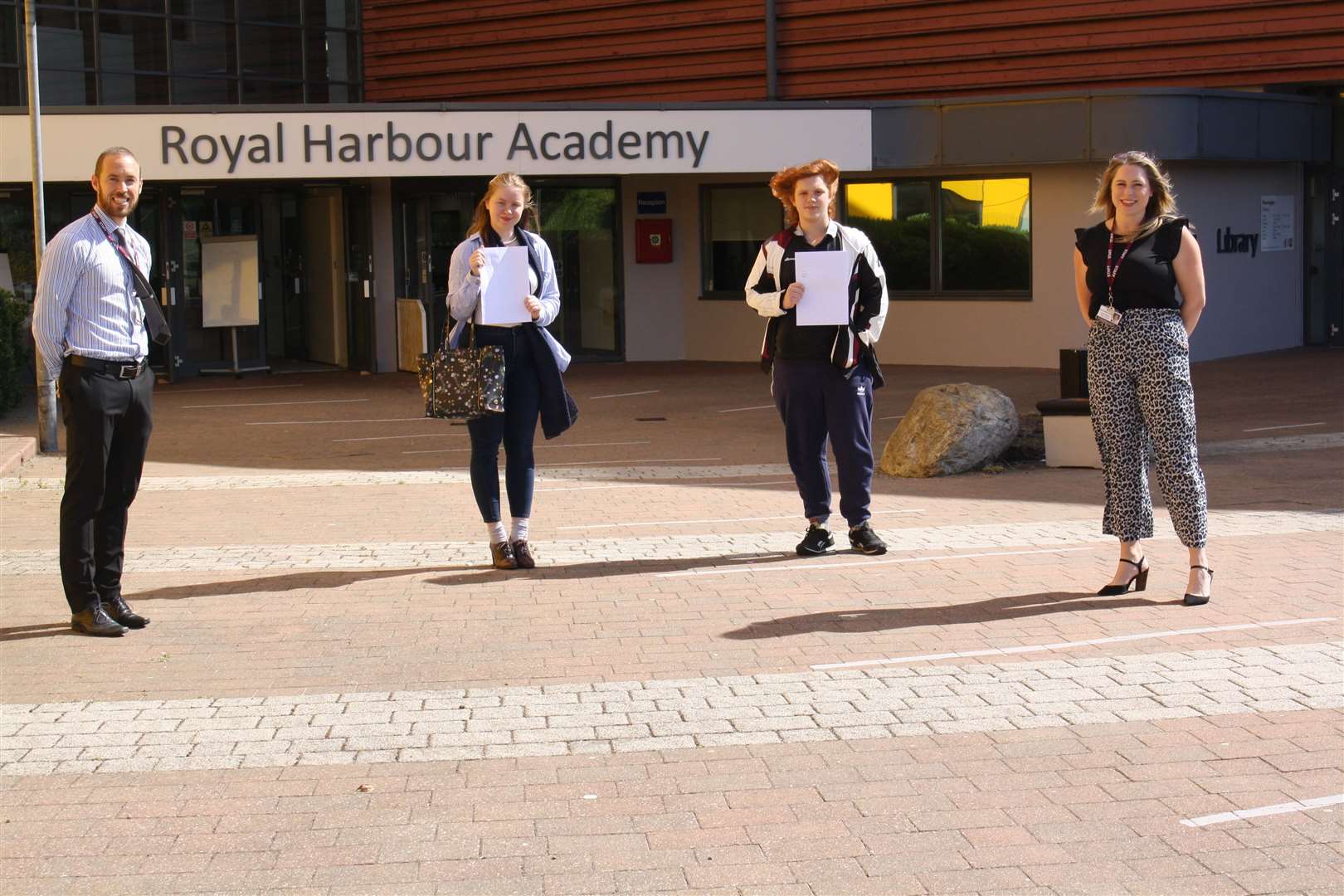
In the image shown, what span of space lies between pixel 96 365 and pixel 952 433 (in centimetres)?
641

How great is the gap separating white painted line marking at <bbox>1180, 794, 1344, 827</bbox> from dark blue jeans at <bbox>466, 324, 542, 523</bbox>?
4.26 m

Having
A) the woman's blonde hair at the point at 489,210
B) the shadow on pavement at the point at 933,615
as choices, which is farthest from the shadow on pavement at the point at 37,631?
the shadow on pavement at the point at 933,615

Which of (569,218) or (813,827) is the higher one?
(569,218)

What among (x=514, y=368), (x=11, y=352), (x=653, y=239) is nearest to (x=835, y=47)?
(x=653, y=239)

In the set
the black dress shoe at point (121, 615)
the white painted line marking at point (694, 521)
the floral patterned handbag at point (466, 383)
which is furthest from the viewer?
the white painted line marking at point (694, 521)

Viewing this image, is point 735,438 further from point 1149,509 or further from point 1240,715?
point 1240,715

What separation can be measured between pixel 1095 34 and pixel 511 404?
14039 millimetres

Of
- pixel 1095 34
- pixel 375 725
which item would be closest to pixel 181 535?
pixel 375 725

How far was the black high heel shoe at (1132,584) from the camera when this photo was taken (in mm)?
7223

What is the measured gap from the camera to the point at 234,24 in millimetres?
23438

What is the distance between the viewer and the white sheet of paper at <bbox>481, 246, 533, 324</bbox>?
788 cm

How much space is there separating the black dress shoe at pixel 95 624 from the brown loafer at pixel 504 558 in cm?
195

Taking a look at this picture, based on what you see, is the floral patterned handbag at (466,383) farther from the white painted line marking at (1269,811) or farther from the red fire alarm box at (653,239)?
the red fire alarm box at (653,239)

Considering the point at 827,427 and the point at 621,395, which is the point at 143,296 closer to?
the point at 827,427
